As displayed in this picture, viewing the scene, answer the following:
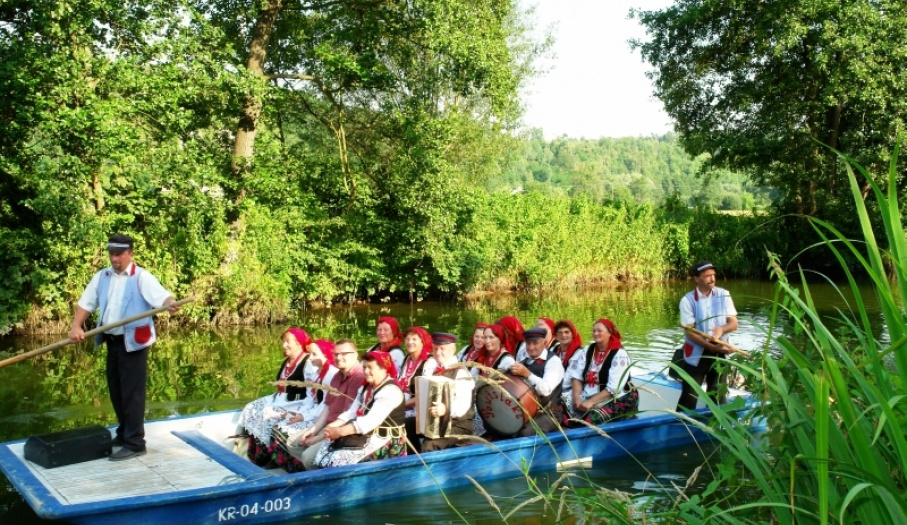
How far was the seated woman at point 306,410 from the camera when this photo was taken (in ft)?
22.1

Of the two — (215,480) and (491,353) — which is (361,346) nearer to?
(491,353)

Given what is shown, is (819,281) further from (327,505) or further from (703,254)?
(327,505)

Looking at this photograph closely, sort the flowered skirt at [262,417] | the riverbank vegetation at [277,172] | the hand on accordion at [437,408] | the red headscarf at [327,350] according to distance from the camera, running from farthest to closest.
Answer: the riverbank vegetation at [277,172] → the red headscarf at [327,350] → the flowered skirt at [262,417] → the hand on accordion at [437,408]

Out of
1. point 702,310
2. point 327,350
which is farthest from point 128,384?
point 702,310

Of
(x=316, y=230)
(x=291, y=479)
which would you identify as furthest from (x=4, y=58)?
(x=291, y=479)

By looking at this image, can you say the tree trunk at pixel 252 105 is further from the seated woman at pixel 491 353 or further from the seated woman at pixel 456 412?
the seated woman at pixel 456 412

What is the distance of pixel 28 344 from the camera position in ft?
44.5

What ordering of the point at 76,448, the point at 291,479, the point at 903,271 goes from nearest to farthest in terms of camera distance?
the point at 903,271
the point at 291,479
the point at 76,448

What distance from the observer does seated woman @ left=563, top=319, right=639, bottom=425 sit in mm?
7277

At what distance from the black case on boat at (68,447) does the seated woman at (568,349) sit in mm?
3758

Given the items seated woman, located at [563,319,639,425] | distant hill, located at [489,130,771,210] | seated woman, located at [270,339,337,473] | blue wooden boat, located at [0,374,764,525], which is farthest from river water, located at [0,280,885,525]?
distant hill, located at [489,130,771,210]

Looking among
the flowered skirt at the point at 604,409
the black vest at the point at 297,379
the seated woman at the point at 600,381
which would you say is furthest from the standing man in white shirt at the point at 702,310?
the black vest at the point at 297,379

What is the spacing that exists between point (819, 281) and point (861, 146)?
4.19m

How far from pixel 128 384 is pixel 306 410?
141cm
